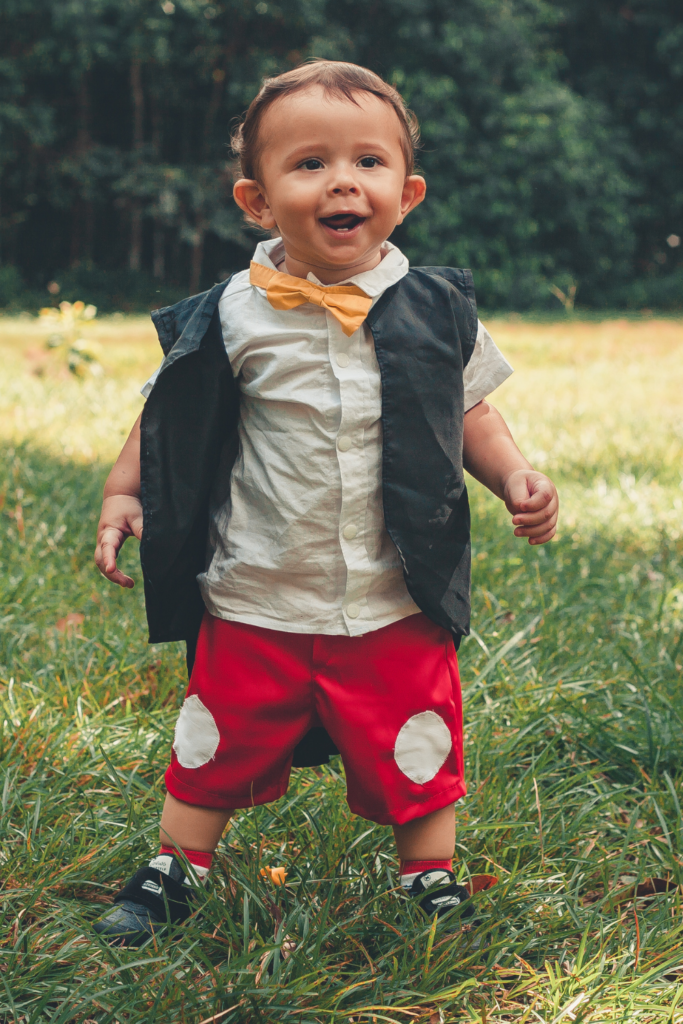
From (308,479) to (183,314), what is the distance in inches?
13.1

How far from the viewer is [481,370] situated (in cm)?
150

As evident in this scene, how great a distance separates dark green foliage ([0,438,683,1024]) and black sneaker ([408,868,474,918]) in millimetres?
31

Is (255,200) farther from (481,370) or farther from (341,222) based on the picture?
(481,370)

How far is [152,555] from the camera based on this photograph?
143cm

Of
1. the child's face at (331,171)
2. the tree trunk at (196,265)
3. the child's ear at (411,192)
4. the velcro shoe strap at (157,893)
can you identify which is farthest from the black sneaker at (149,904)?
the tree trunk at (196,265)

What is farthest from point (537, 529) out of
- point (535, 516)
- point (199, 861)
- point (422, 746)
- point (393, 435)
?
point (199, 861)

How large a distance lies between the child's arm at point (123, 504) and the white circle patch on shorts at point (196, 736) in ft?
0.71

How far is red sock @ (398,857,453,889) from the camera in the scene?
147 centimetres

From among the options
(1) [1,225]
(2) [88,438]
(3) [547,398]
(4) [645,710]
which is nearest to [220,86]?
(1) [1,225]

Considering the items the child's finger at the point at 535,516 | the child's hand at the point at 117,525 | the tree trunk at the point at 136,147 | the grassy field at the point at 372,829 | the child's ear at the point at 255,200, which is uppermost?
the child's ear at the point at 255,200

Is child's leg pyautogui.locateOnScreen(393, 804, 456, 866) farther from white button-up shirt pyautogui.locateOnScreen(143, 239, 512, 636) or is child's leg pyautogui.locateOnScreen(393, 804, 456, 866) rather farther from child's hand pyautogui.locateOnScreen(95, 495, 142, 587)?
child's hand pyautogui.locateOnScreen(95, 495, 142, 587)

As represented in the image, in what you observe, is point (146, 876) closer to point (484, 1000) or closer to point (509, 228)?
point (484, 1000)

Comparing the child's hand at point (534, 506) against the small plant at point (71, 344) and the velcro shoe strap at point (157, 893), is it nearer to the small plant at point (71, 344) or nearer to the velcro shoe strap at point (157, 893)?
the velcro shoe strap at point (157, 893)

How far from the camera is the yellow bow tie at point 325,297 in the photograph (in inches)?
52.9
